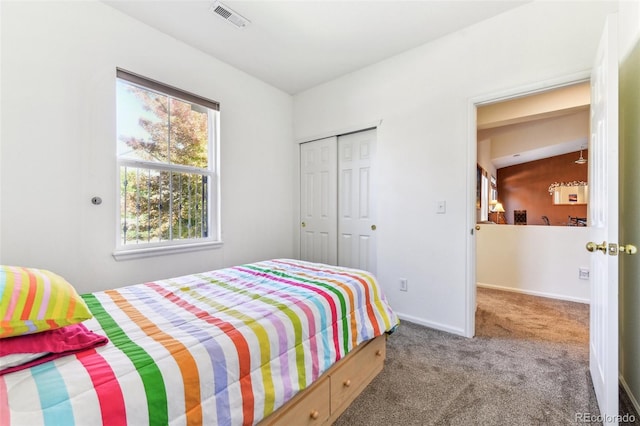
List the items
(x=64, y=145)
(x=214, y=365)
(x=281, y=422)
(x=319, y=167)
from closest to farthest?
(x=214, y=365), (x=281, y=422), (x=64, y=145), (x=319, y=167)

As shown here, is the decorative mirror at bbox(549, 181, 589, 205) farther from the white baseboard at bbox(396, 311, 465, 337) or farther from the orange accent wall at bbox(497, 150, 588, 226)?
the white baseboard at bbox(396, 311, 465, 337)

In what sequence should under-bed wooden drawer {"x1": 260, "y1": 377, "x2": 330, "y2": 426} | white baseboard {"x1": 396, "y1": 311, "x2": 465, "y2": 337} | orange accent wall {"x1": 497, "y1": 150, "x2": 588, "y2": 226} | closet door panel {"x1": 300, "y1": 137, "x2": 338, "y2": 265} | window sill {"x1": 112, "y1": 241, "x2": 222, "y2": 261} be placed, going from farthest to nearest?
orange accent wall {"x1": 497, "y1": 150, "x2": 588, "y2": 226} → closet door panel {"x1": 300, "y1": 137, "x2": 338, "y2": 265} → white baseboard {"x1": 396, "y1": 311, "x2": 465, "y2": 337} → window sill {"x1": 112, "y1": 241, "x2": 222, "y2": 261} → under-bed wooden drawer {"x1": 260, "y1": 377, "x2": 330, "y2": 426}

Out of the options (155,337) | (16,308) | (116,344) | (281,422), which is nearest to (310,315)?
(281,422)

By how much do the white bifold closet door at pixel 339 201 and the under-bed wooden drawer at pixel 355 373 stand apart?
1.38 m

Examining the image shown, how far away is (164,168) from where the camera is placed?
8.48 ft

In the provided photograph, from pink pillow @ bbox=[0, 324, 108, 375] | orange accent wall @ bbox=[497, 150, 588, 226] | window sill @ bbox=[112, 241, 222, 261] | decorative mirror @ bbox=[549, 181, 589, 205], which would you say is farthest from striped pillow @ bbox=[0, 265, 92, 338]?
orange accent wall @ bbox=[497, 150, 588, 226]

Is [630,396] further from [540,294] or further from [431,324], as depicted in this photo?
[540,294]

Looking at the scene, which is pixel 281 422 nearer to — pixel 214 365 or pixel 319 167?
pixel 214 365

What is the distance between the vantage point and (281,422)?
116 centimetres

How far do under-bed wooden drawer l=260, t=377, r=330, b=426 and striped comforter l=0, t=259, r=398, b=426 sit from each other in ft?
0.29

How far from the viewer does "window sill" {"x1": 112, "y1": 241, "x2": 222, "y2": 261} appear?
2268mm

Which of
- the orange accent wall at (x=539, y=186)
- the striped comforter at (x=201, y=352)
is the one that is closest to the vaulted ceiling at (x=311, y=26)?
the striped comforter at (x=201, y=352)

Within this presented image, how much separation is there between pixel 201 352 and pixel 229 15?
2.47 m

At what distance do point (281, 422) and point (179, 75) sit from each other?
9.28 ft
